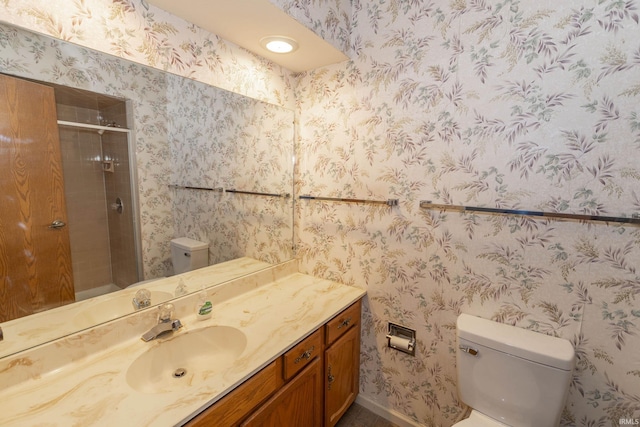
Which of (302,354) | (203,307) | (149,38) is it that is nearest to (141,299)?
(203,307)

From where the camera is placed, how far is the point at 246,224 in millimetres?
1743

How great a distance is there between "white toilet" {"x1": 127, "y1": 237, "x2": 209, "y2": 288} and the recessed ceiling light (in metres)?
1.06

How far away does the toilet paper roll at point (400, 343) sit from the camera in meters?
1.53

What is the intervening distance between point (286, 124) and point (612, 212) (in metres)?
1.63

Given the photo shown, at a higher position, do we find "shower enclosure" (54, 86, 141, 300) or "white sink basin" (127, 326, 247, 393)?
"shower enclosure" (54, 86, 141, 300)

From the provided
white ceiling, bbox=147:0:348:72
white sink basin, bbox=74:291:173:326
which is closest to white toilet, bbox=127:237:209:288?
white sink basin, bbox=74:291:173:326

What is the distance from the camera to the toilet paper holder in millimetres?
1542

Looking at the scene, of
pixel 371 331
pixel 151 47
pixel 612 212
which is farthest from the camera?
pixel 371 331

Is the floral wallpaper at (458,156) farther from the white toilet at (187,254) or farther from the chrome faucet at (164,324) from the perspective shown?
the chrome faucet at (164,324)

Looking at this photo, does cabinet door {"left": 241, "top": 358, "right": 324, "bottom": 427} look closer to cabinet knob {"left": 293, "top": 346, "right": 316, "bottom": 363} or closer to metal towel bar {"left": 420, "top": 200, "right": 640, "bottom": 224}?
cabinet knob {"left": 293, "top": 346, "right": 316, "bottom": 363}

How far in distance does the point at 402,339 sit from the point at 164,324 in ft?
3.90

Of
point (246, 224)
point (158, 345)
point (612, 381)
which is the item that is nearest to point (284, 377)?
point (158, 345)

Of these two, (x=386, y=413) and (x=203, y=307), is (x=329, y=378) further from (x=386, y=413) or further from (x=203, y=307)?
(x=203, y=307)

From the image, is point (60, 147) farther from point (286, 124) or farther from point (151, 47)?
point (286, 124)
